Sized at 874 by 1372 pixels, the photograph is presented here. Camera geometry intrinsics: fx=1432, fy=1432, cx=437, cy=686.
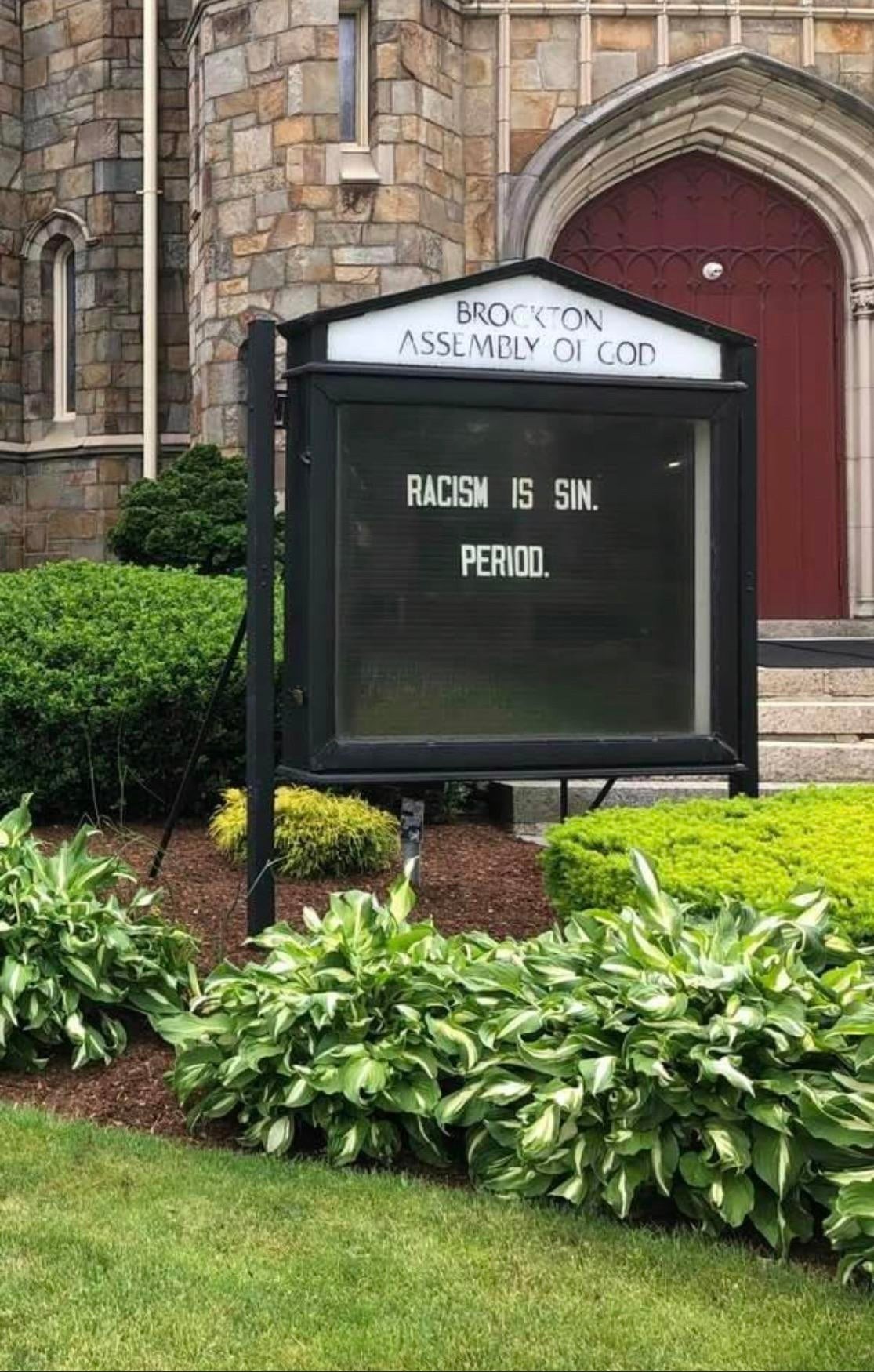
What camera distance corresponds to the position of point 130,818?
22.2 feet

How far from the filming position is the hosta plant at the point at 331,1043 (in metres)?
3.41

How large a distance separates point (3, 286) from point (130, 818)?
9378 mm

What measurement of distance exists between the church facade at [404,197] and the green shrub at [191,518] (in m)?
0.72

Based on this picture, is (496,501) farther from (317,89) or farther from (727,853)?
(317,89)

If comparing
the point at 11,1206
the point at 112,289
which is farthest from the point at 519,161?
the point at 11,1206

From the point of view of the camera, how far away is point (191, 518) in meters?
10.6

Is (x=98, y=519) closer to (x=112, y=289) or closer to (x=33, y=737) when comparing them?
(x=112, y=289)

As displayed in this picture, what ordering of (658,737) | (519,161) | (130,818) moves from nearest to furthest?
(658,737) < (130,818) < (519,161)

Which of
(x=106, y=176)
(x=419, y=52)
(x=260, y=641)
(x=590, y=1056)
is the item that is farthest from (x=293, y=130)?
(x=590, y=1056)

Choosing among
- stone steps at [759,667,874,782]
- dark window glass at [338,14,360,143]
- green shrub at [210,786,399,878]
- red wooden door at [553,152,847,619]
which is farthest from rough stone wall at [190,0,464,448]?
green shrub at [210,786,399,878]

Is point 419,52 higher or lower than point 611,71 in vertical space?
lower

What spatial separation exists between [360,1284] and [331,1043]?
0.79 metres

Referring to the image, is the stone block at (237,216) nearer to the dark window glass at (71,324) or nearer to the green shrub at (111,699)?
the dark window glass at (71,324)

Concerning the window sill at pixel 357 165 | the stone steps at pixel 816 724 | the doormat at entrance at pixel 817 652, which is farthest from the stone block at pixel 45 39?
the stone steps at pixel 816 724
